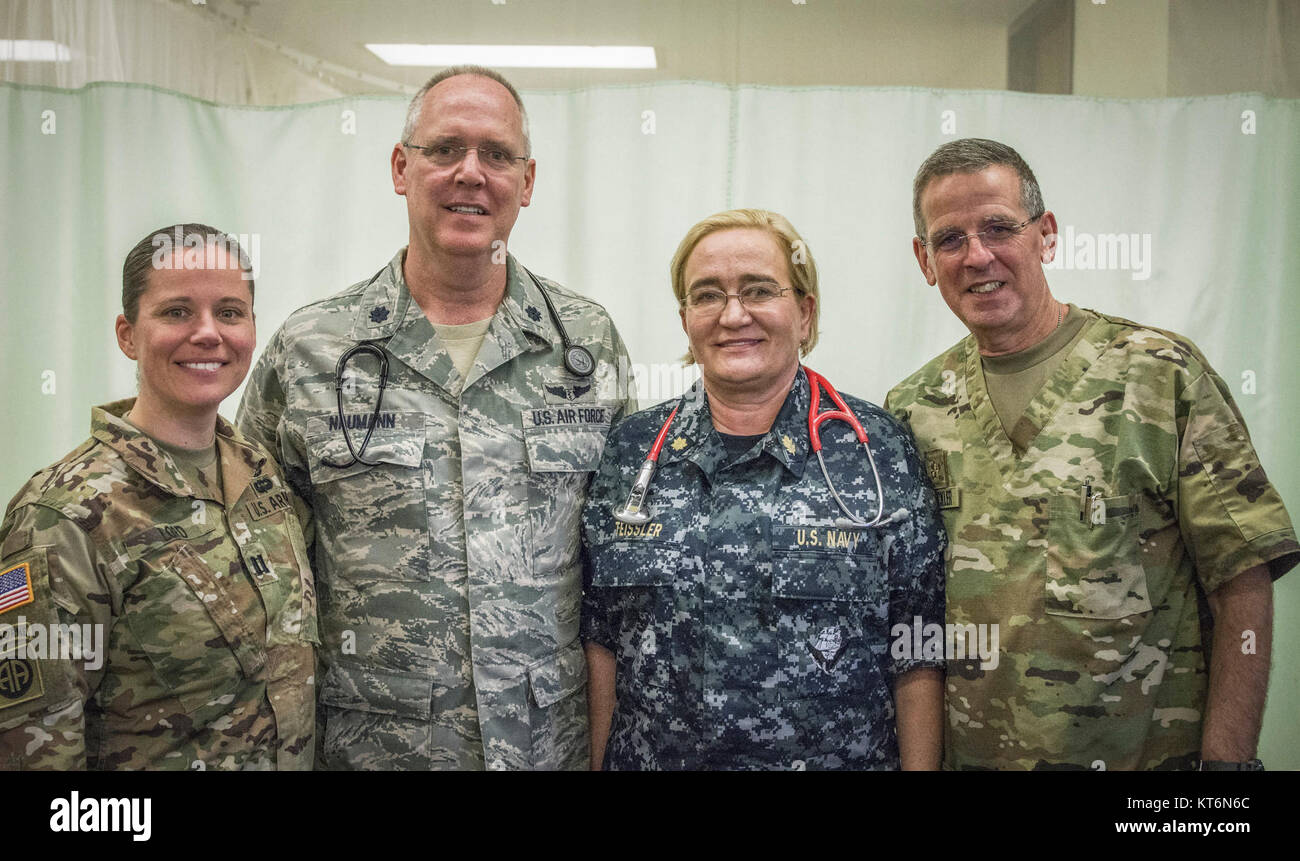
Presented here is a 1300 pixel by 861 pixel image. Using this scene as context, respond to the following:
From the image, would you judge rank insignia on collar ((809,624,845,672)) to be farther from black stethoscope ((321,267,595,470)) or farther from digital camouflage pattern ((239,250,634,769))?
black stethoscope ((321,267,595,470))

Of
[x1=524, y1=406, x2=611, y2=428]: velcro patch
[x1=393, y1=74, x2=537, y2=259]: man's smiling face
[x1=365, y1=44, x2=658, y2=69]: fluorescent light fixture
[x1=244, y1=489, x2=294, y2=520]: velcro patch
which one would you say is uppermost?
[x1=365, y1=44, x2=658, y2=69]: fluorescent light fixture

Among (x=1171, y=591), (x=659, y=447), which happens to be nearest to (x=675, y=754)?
(x=659, y=447)

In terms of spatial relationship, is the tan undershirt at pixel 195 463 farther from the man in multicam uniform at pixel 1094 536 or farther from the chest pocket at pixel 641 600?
the man in multicam uniform at pixel 1094 536

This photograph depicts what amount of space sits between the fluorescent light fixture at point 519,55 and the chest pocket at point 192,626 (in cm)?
177

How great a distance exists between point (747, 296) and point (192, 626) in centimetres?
127

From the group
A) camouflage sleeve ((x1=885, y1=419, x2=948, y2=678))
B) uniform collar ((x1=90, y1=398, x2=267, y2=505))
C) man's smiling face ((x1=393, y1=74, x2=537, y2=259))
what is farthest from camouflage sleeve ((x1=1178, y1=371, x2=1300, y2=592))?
uniform collar ((x1=90, y1=398, x2=267, y2=505))

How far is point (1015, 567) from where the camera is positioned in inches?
70.2

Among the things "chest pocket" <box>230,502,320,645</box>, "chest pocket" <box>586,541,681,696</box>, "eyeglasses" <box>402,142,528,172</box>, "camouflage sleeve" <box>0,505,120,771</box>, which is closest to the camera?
"camouflage sleeve" <box>0,505,120,771</box>

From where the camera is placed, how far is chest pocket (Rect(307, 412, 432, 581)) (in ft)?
6.11

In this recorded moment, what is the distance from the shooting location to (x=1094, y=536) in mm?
1738

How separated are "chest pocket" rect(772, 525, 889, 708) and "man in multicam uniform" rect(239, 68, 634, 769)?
50cm

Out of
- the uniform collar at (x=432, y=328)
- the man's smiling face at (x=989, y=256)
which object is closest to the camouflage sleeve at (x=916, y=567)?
the man's smiling face at (x=989, y=256)

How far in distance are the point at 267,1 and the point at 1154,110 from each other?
2.79 meters

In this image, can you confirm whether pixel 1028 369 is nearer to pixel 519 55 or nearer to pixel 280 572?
pixel 280 572
